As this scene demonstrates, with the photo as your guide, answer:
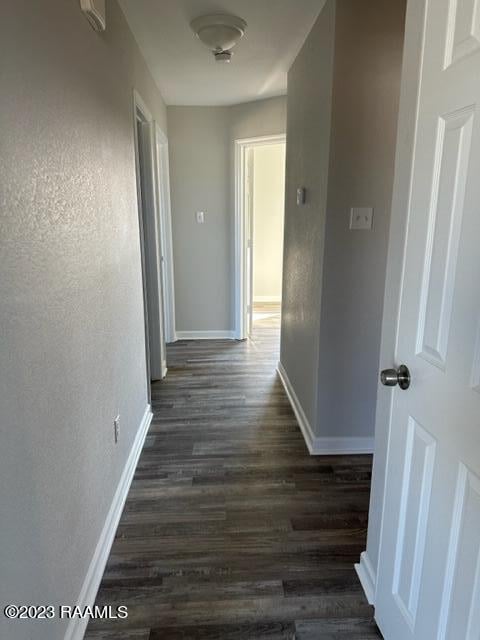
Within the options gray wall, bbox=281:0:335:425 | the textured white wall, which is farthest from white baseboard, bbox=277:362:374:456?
the textured white wall

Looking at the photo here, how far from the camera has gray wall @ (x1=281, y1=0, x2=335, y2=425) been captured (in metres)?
2.17

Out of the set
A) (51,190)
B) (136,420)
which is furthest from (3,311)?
(136,420)

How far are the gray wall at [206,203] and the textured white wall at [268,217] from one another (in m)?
1.93

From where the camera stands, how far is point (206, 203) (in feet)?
14.5

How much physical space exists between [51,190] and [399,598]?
1547mm

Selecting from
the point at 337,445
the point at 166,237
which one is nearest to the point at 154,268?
the point at 166,237

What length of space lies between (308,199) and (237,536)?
187cm

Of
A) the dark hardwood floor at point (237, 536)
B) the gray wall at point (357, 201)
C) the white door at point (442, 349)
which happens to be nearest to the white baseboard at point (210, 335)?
the dark hardwood floor at point (237, 536)

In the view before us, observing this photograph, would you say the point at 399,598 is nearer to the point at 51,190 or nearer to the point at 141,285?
the point at 51,190

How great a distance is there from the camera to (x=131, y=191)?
235 cm

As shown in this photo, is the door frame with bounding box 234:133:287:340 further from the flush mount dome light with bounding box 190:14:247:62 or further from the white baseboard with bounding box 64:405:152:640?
the white baseboard with bounding box 64:405:152:640

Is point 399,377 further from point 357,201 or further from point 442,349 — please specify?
point 357,201

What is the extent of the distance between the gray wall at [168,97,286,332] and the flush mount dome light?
4.80 feet

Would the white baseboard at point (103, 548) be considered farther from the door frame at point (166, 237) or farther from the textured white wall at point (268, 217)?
the textured white wall at point (268, 217)
